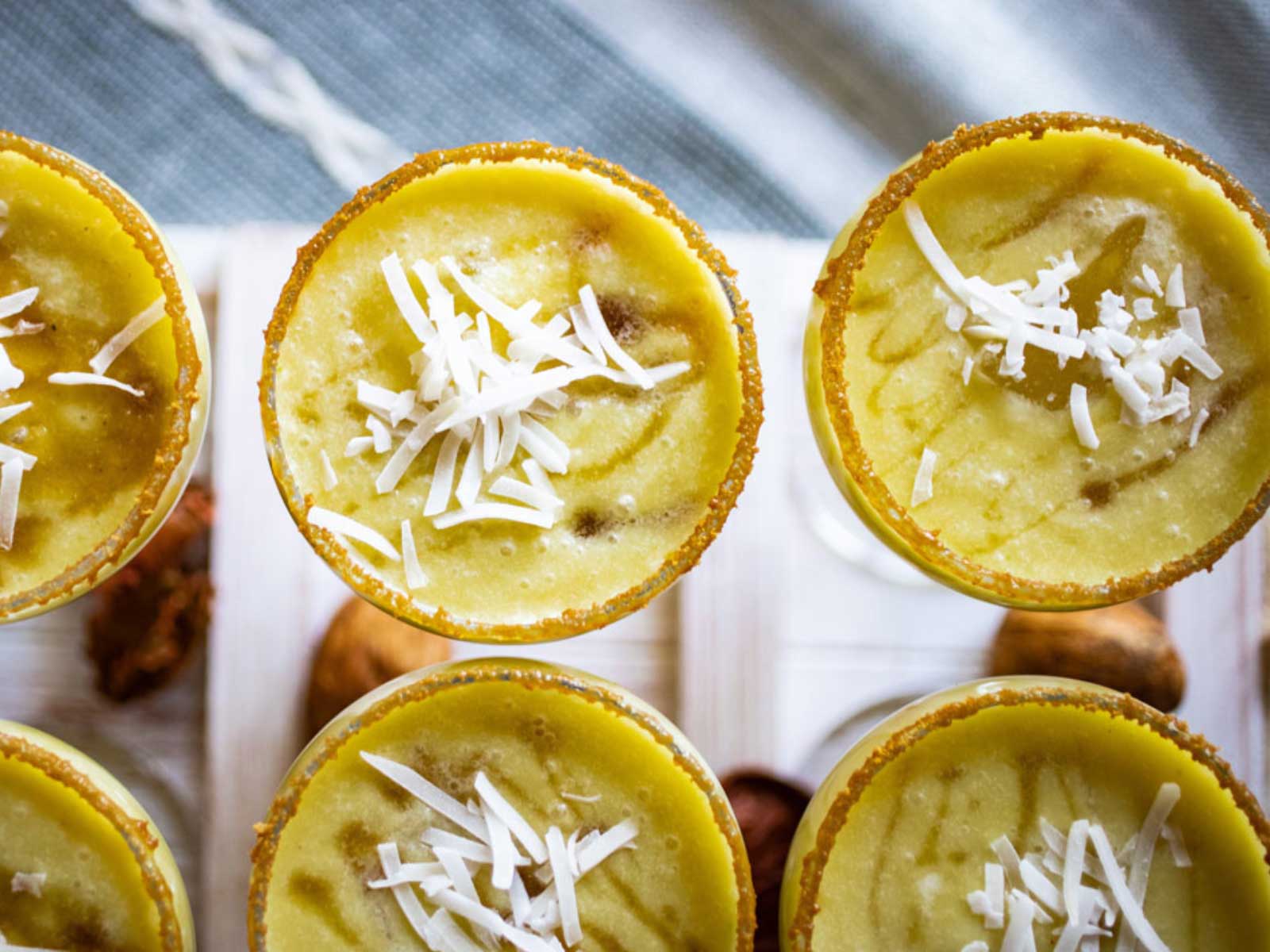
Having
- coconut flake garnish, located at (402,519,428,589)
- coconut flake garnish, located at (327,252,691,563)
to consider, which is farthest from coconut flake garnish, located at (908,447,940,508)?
coconut flake garnish, located at (402,519,428,589)

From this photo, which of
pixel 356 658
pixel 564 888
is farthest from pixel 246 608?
pixel 564 888

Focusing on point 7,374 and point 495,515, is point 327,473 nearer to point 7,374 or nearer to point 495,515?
point 495,515

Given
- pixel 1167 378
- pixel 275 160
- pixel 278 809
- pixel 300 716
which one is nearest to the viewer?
pixel 278 809

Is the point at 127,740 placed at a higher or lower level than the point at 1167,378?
lower

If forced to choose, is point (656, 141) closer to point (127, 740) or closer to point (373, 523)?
point (373, 523)

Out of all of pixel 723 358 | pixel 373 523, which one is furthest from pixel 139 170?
pixel 723 358

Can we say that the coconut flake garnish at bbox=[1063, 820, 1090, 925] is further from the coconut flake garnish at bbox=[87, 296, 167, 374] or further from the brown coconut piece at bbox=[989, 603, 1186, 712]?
the coconut flake garnish at bbox=[87, 296, 167, 374]
